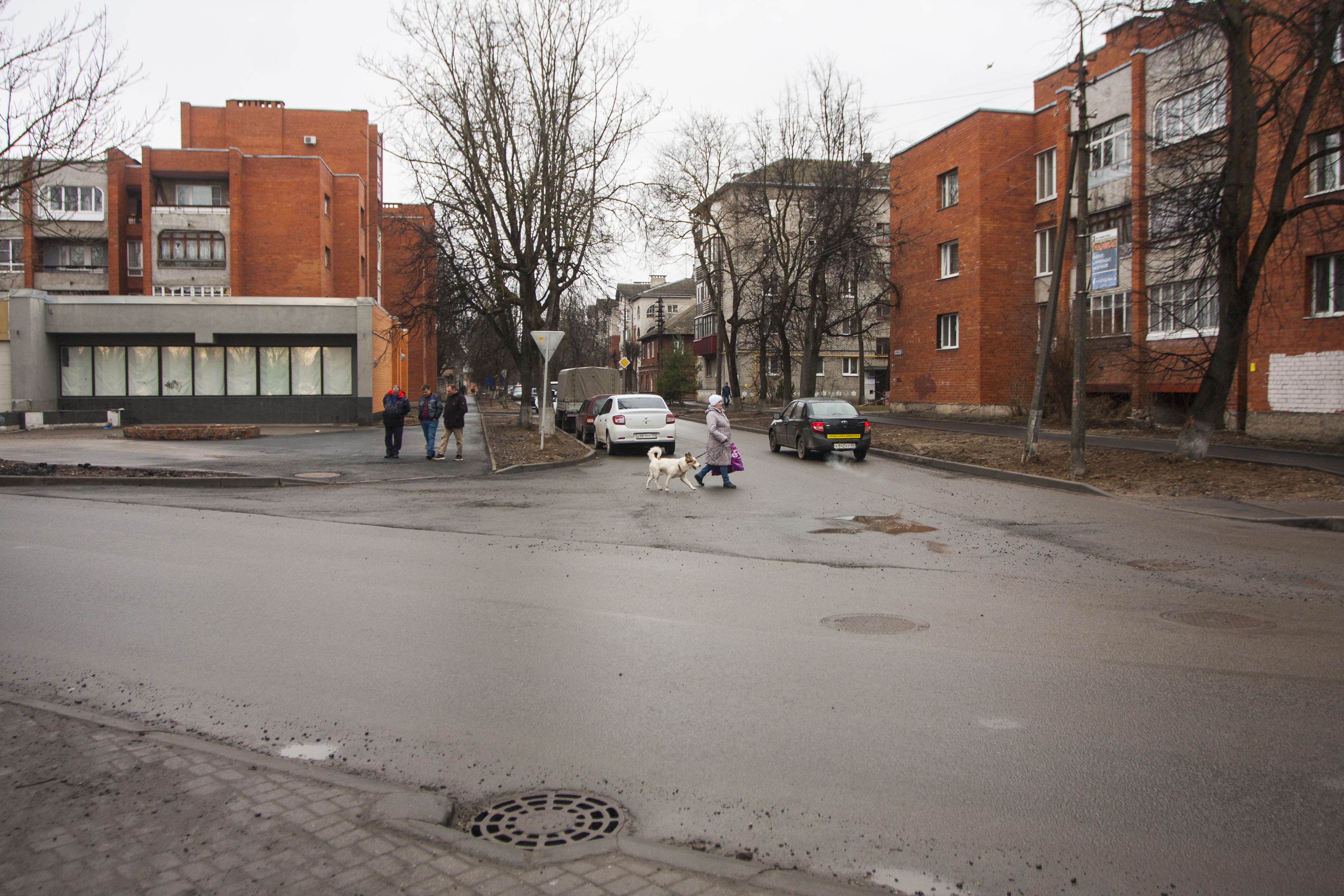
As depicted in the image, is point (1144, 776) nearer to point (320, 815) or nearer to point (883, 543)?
point (320, 815)

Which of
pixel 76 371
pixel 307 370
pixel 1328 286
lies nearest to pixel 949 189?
pixel 1328 286

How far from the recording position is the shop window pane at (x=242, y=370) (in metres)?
35.2

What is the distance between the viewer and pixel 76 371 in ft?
115

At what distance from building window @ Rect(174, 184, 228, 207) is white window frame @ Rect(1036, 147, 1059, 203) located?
4312 cm

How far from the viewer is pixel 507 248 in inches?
1249

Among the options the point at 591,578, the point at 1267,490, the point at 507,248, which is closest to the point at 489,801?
the point at 591,578

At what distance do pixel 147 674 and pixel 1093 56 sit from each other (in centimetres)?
2179

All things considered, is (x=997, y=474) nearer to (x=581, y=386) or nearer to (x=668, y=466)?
(x=668, y=466)

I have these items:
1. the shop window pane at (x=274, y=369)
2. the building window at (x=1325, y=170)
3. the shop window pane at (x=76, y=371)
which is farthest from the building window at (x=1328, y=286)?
the shop window pane at (x=76, y=371)

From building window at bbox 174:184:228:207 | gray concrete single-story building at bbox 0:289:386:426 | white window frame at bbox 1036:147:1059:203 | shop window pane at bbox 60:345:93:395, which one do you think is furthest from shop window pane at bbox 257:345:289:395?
white window frame at bbox 1036:147:1059:203

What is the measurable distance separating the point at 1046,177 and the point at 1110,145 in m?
3.27

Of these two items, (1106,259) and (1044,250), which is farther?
(1044,250)

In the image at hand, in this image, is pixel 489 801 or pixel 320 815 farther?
pixel 489 801

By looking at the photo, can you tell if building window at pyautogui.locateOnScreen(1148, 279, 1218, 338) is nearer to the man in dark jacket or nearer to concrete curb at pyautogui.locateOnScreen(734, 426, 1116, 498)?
concrete curb at pyautogui.locateOnScreen(734, 426, 1116, 498)
